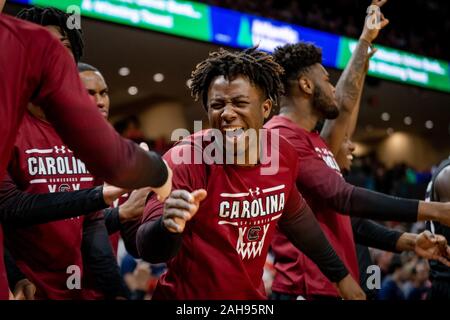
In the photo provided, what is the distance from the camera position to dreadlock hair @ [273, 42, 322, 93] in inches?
133

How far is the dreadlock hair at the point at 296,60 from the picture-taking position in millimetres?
3371

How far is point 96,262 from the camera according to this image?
2.50 m

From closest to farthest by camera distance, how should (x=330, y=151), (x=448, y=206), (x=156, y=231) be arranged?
1. (x=156, y=231)
2. (x=448, y=206)
3. (x=330, y=151)

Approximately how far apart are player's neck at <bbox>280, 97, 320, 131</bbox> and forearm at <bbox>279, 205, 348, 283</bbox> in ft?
2.73

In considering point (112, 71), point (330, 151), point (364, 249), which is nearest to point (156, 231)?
point (330, 151)

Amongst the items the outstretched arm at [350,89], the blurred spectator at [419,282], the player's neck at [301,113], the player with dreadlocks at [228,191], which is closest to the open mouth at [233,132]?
the player with dreadlocks at [228,191]

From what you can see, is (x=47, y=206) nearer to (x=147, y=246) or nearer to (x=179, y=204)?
(x=147, y=246)

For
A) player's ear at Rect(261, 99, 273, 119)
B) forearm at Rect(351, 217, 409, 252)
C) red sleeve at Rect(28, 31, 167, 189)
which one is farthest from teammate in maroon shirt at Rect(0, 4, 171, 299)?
forearm at Rect(351, 217, 409, 252)

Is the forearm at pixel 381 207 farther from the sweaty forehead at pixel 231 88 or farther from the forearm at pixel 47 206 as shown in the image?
the forearm at pixel 47 206

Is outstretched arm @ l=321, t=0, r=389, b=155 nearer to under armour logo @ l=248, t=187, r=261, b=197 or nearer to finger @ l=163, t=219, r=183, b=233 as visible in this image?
under armour logo @ l=248, t=187, r=261, b=197

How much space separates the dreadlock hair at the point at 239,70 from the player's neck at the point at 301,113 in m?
0.85

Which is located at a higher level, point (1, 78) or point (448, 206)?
point (1, 78)

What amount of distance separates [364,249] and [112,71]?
9.44 metres

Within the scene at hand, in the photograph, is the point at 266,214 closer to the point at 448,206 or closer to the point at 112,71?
the point at 448,206
